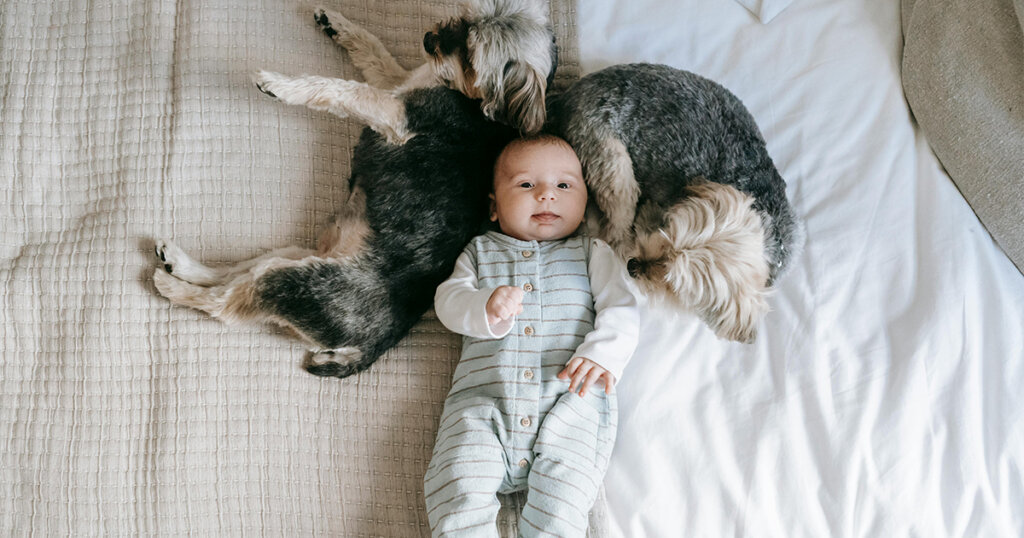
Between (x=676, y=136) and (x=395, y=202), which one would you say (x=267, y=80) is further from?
(x=676, y=136)

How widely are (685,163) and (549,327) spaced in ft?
2.19

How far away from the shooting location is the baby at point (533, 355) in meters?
1.71

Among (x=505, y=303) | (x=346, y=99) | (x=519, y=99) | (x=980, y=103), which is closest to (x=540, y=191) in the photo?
(x=519, y=99)

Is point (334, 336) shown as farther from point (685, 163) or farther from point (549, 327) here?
point (685, 163)

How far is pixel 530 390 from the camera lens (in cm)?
182

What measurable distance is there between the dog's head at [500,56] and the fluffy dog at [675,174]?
0.57ft

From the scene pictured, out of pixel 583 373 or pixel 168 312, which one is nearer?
pixel 583 373

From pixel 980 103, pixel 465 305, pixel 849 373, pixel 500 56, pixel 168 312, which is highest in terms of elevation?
pixel 500 56

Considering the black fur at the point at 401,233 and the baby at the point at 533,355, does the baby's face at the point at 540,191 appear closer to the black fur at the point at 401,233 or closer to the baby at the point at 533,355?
the baby at the point at 533,355

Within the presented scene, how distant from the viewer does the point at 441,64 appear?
2.03 m

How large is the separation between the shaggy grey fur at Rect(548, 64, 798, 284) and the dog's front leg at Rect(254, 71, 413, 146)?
0.55 metres

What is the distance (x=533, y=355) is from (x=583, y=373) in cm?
16

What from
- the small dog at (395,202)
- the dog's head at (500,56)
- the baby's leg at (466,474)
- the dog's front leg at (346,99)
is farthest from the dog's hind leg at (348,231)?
the baby's leg at (466,474)

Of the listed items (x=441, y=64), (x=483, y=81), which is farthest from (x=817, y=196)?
(x=441, y=64)
